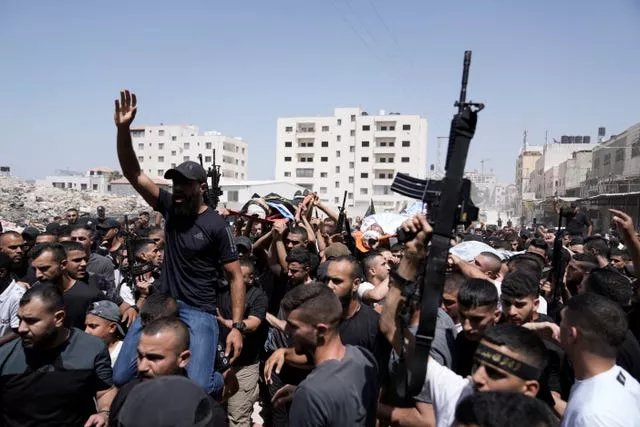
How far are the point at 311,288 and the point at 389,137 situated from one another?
234ft

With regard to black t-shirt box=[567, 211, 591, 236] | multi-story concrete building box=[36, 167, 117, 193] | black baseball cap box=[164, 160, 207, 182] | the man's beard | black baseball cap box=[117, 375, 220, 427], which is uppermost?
black baseball cap box=[164, 160, 207, 182]

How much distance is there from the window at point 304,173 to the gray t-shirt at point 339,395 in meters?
73.9

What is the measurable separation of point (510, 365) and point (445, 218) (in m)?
0.76

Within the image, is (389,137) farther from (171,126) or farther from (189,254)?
(189,254)

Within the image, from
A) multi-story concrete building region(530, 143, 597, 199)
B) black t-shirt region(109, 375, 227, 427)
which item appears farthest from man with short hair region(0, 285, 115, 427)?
multi-story concrete building region(530, 143, 597, 199)

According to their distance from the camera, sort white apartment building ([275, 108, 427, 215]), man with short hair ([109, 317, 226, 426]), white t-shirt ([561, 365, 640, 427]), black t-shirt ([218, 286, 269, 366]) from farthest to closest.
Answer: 1. white apartment building ([275, 108, 427, 215])
2. black t-shirt ([218, 286, 269, 366])
3. man with short hair ([109, 317, 226, 426])
4. white t-shirt ([561, 365, 640, 427])

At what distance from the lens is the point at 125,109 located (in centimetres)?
363

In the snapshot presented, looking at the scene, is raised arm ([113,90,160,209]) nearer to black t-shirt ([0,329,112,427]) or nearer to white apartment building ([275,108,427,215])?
black t-shirt ([0,329,112,427])

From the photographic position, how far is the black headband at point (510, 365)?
2353mm

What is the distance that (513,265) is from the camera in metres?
5.43

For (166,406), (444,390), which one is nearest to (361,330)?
(444,390)

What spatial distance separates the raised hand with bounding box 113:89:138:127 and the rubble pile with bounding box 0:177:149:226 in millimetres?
42007

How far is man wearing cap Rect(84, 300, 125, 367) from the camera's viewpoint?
4.33 metres

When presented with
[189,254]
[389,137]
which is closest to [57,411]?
[189,254]
